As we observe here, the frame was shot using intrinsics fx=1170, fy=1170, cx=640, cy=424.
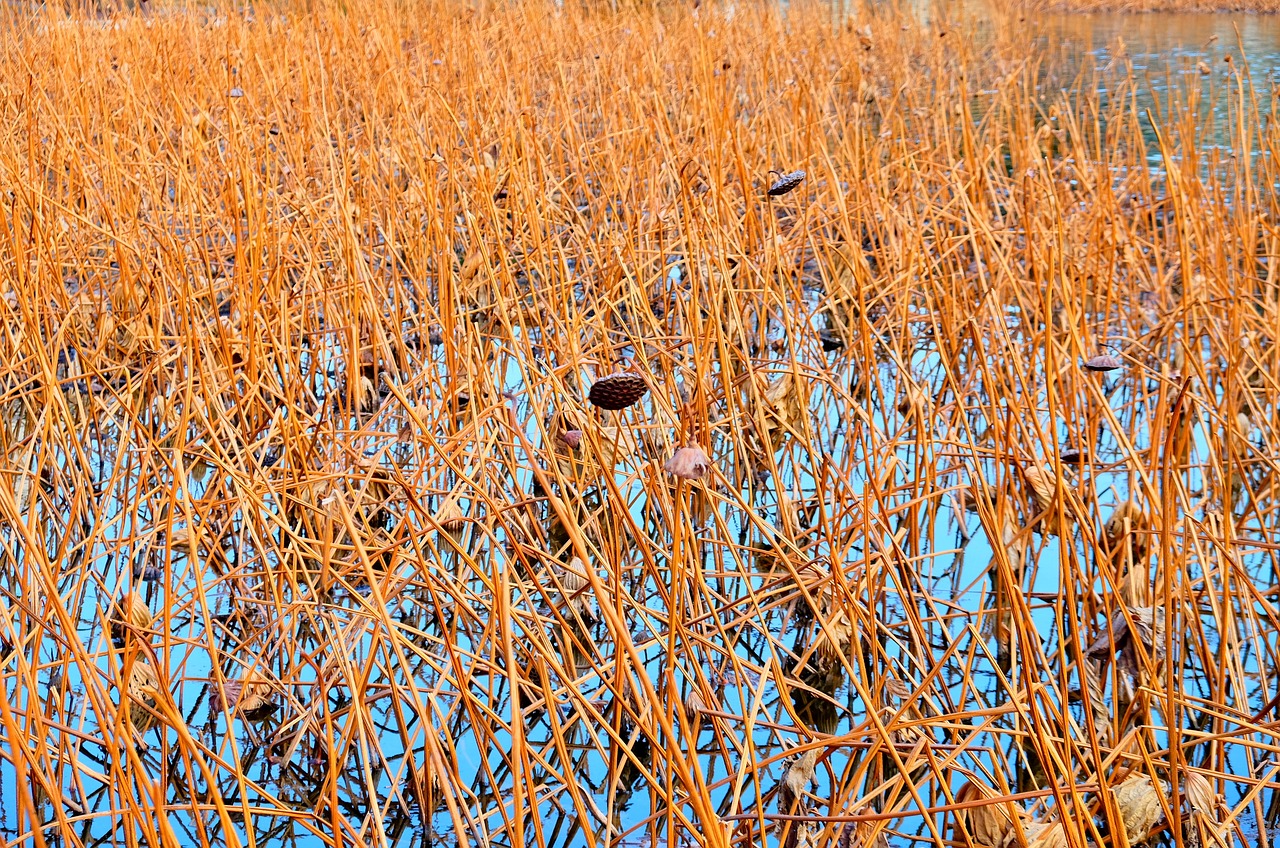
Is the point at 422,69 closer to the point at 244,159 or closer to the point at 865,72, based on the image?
the point at 244,159

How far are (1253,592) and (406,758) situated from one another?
0.66 metres

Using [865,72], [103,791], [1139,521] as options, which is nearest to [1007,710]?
[1139,521]

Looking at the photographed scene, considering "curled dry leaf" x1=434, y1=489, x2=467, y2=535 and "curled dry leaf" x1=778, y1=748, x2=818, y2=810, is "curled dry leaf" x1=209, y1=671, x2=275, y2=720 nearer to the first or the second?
"curled dry leaf" x1=434, y1=489, x2=467, y2=535

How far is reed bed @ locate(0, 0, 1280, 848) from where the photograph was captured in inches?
30.3

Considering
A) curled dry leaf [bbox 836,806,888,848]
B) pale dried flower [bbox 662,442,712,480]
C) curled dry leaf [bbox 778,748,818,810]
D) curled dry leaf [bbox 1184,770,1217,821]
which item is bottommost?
curled dry leaf [bbox 836,806,888,848]

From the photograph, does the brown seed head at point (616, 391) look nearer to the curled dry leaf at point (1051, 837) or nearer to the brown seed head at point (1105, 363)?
the curled dry leaf at point (1051, 837)

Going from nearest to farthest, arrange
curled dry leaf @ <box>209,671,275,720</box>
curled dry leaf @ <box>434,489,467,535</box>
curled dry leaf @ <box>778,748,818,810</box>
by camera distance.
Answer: curled dry leaf @ <box>778,748,818,810</box> < curled dry leaf @ <box>209,671,275,720</box> < curled dry leaf @ <box>434,489,467,535</box>

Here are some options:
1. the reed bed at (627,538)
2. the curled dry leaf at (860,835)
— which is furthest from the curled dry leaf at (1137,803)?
the curled dry leaf at (860,835)

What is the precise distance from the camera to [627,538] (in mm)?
1413

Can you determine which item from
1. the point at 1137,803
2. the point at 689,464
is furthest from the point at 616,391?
the point at 1137,803

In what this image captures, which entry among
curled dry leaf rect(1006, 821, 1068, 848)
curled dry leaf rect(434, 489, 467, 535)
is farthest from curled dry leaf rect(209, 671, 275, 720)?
curled dry leaf rect(1006, 821, 1068, 848)

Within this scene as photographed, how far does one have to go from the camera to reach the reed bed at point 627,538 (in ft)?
2.52

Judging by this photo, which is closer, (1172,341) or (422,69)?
(1172,341)

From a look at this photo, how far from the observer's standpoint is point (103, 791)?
1.00 metres
